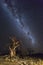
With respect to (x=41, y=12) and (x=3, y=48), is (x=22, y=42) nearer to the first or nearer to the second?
(x=3, y=48)

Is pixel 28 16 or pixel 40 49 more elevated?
pixel 28 16

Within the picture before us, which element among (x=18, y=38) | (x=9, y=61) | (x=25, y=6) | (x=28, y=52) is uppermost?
(x=25, y=6)

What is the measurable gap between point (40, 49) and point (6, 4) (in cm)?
304

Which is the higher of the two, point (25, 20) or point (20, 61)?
point (25, 20)

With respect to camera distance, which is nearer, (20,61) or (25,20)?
(20,61)

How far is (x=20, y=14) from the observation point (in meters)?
11.2

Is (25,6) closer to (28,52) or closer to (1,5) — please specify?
(1,5)

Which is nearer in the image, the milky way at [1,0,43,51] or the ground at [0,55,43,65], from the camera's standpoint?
the ground at [0,55,43,65]

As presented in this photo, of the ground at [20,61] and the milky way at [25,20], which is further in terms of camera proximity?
the milky way at [25,20]

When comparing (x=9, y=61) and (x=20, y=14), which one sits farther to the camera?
(x=20, y=14)

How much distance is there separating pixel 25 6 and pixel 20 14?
0.53 metres

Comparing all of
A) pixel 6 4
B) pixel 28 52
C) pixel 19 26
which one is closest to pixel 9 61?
pixel 28 52

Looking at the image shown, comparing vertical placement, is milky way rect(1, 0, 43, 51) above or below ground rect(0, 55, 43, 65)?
above

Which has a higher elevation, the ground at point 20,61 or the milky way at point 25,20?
the milky way at point 25,20
